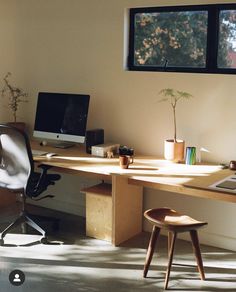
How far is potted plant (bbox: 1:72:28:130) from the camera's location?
495cm

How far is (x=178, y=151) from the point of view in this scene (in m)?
3.97

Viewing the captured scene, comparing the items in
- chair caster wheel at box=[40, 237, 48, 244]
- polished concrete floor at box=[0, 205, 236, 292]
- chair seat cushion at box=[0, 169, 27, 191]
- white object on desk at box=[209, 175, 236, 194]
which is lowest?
polished concrete floor at box=[0, 205, 236, 292]

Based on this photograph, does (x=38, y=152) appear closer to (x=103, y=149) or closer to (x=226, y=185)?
(x=103, y=149)

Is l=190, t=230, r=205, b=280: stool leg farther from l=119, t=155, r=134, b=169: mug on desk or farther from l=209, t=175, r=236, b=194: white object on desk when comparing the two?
l=119, t=155, r=134, b=169: mug on desk

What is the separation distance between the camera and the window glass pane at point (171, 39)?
13.1 ft

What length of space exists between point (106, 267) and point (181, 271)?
54 centimetres

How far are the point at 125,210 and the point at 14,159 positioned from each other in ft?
3.22

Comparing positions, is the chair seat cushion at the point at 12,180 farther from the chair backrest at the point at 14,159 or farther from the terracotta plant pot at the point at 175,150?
the terracotta plant pot at the point at 175,150

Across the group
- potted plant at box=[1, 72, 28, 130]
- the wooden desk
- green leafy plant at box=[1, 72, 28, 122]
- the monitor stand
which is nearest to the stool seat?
the wooden desk

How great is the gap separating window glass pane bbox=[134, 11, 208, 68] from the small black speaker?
686 mm

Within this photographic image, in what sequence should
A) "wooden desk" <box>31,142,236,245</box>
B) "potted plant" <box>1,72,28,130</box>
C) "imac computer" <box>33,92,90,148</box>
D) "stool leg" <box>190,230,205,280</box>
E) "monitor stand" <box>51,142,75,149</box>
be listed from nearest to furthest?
"stool leg" <box>190,230,205,280</box> → "wooden desk" <box>31,142,236,245</box> → "imac computer" <box>33,92,90,148</box> → "monitor stand" <box>51,142,75,149</box> → "potted plant" <box>1,72,28,130</box>

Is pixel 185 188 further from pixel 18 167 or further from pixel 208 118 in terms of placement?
pixel 18 167

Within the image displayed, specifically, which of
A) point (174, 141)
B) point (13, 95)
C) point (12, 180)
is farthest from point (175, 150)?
point (13, 95)

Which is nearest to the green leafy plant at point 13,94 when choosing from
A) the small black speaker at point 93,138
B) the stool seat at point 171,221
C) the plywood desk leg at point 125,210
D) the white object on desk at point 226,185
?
the small black speaker at point 93,138
